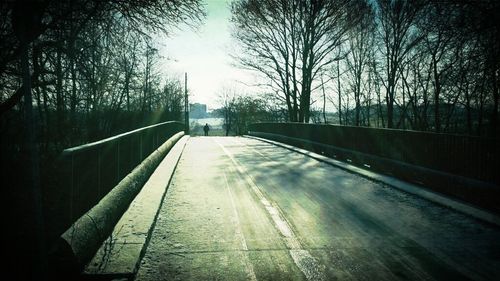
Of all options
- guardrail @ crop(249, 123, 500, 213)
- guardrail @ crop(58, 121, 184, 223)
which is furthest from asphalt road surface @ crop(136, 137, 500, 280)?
guardrail @ crop(58, 121, 184, 223)

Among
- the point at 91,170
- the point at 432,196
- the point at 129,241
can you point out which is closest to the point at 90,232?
the point at 129,241

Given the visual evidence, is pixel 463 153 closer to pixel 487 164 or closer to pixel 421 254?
pixel 487 164

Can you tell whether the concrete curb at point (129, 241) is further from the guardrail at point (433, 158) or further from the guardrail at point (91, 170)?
the guardrail at point (433, 158)

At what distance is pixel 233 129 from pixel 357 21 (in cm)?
8505

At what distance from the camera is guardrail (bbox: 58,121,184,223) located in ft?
16.1

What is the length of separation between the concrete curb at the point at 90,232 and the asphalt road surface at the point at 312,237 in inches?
24.5

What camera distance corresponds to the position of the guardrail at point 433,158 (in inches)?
309

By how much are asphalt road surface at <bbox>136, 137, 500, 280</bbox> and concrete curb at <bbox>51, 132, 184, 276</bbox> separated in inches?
24.5

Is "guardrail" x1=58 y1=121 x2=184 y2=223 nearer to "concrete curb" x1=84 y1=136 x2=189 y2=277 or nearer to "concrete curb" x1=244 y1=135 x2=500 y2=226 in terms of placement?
"concrete curb" x1=84 y1=136 x2=189 y2=277

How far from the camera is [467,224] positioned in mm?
6719

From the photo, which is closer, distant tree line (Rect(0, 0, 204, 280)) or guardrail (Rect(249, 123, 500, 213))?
distant tree line (Rect(0, 0, 204, 280))

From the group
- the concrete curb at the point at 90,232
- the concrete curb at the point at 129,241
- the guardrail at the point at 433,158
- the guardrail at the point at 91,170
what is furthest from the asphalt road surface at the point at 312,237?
the guardrail at the point at 91,170

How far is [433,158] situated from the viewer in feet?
32.4

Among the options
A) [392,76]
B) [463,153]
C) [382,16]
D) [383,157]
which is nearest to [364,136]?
[383,157]
